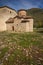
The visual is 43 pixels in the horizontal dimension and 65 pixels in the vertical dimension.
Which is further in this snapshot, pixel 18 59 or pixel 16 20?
pixel 16 20

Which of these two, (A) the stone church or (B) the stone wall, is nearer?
(A) the stone church

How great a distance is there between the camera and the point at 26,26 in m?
43.2

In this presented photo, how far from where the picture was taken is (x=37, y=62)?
1198 cm

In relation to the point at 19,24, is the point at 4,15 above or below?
above

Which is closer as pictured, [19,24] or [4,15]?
[19,24]

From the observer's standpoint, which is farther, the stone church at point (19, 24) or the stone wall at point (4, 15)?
the stone wall at point (4, 15)

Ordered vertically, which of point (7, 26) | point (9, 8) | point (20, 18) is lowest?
point (7, 26)

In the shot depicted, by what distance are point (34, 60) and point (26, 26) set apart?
102 ft

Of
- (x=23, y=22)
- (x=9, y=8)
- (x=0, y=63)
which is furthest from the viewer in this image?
(x=9, y=8)

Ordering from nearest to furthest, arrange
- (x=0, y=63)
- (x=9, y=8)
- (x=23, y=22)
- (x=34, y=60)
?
1. (x=0, y=63)
2. (x=34, y=60)
3. (x=23, y=22)
4. (x=9, y=8)

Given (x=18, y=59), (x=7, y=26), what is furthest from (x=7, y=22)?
(x=18, y=59)

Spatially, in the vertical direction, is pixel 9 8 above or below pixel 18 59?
above

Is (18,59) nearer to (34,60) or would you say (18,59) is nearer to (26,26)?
(34,60)

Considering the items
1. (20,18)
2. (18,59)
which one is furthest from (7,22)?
(18,59)
